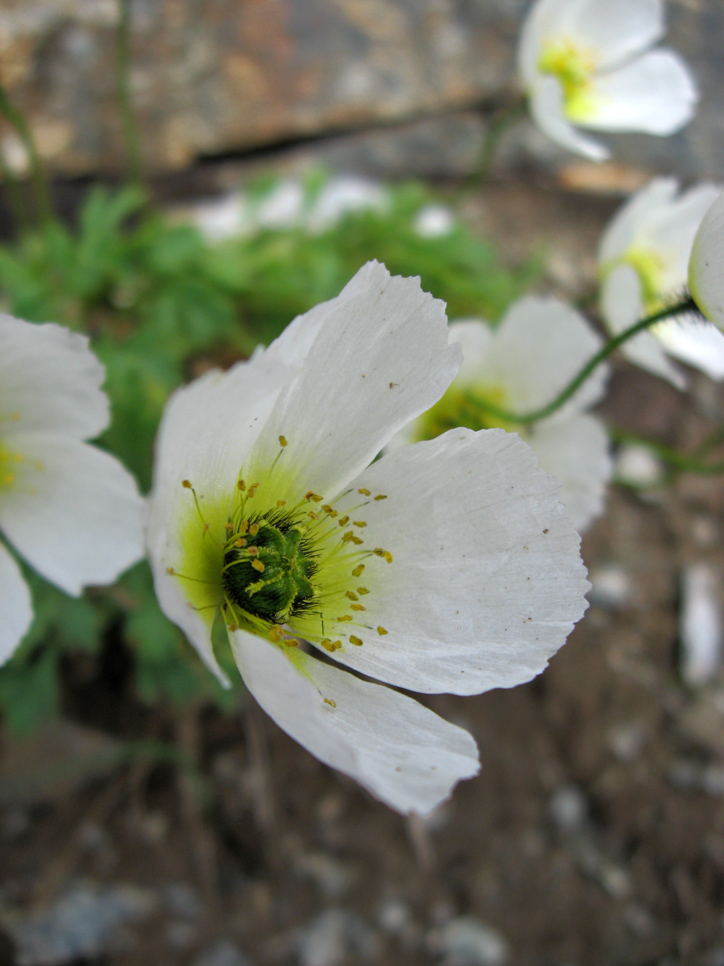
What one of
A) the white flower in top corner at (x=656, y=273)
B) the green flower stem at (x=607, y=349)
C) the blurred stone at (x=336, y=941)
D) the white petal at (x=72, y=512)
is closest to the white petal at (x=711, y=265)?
the green flower stem at (x=607, y=349)

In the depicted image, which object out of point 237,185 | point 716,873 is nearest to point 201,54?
point 237,185

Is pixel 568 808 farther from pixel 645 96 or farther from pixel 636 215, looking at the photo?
pixel 645 96

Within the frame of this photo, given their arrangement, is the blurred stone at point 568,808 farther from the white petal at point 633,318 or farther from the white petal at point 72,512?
the white petal at point 72,512

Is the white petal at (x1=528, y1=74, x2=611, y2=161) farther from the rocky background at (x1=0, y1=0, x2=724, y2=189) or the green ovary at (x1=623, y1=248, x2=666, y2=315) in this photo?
the rocky background at (x1=0, y1=0, x2=724, y2=189)

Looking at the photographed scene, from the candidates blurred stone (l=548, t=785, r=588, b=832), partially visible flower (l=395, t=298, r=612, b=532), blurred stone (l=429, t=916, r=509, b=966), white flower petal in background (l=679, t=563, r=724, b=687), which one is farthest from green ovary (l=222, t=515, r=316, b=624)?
white flower petal in background (l=679, t=563, r=724, b=687)

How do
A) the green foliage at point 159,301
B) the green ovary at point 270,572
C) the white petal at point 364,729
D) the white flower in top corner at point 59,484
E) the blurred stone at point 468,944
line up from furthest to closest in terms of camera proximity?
the blurred stone at point 468,944
the green foliage at point 159,301
the white flower in top corner at point 59,484
the green ovary at point 270,572
the white petal at point 364,729

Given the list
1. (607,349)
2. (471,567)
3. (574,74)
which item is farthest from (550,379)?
(574,74)
